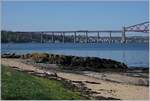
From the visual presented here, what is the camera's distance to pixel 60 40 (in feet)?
299

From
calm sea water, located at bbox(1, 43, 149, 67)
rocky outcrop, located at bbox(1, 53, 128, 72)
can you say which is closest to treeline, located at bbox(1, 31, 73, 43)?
calm sea water, located at bbox(1, 43, 149, 67)

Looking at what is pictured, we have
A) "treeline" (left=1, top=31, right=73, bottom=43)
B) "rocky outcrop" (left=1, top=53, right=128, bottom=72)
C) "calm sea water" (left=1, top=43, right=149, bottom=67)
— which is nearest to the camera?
"rocky outcrop" (left=1, top=53, right=128, bottom=72)

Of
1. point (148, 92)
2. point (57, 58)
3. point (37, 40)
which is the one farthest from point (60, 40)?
point (148, 92)

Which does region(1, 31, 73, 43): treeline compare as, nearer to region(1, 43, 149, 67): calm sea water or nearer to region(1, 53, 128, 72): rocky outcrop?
region(1, 43, 149, 67): calm sea water

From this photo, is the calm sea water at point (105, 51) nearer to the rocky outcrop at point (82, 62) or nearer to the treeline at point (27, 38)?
the treeline at point (27, 38)

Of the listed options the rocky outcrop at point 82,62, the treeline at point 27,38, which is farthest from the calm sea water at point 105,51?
the rocky outcrop at point 82,62

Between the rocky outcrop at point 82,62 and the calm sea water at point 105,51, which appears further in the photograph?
the calm sea water at point 105,51

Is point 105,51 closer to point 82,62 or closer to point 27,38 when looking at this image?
point 27,38

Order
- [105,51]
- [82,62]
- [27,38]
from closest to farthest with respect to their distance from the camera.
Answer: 1. [82,62]
2. [105,51]
3. [27,38]

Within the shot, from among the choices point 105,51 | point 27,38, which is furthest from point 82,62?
point 27,38

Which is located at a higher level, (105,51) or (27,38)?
(27,38)

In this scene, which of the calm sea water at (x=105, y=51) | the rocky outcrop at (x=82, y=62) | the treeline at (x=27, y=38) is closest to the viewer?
the rocky outcrop at (x=82, y=62)

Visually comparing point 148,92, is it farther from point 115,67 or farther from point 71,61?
point 71,61

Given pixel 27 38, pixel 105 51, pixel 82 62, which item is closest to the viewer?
pixel 82 62
